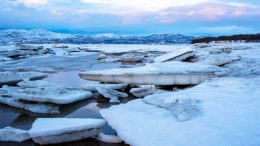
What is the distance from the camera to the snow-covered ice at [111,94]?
6.22 m

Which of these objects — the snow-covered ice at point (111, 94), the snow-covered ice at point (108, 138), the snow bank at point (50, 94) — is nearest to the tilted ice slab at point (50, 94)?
the snow bank at point (50, 94)

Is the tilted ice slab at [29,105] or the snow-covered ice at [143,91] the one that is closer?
the tilted ice slab at [29,105]

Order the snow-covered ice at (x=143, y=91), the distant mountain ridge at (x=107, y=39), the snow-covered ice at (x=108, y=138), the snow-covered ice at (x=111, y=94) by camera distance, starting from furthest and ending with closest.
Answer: the distant mountain ridge at (x=107, y=39)
the snow-covered ice at (x=143, y=91)
the snow-covered ice at (x=111, y=94)
the snow-covered ice at (x=108, y=138)

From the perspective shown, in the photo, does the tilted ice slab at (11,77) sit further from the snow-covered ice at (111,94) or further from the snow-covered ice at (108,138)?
the snow-covered ice at (108,138)

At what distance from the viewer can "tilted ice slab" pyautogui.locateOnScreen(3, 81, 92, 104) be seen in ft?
18.1

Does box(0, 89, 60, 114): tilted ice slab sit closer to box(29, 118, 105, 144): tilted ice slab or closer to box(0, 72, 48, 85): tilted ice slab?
box(29, 118, 105, 144): tilted ice slab

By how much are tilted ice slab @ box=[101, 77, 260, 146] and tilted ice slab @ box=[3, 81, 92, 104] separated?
137 centimetres

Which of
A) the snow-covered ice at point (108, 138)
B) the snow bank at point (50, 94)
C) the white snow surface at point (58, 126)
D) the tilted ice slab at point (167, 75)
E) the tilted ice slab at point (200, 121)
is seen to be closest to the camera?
the tilted ice slab at point (200, 121)

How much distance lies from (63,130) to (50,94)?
7.02 feet

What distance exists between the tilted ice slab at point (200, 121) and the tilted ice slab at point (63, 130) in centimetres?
28

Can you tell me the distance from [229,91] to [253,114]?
1.25 meters

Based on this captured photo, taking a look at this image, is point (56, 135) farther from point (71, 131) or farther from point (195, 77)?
point (195, 77)

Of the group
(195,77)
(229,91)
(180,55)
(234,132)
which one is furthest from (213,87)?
(180,55)

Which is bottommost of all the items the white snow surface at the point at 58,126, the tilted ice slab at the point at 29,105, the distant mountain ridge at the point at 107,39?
the distant mountain ridge at the point at 107,39
